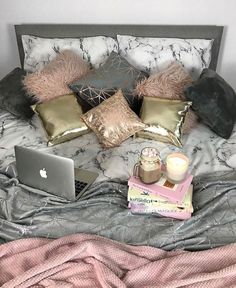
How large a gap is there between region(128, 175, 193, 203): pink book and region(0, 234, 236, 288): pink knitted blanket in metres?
0.22

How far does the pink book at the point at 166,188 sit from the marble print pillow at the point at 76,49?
43.0 inches

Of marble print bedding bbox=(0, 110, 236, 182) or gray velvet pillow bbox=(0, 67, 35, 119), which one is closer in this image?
marble print bedding bbox=(0, 110, 236, 182)

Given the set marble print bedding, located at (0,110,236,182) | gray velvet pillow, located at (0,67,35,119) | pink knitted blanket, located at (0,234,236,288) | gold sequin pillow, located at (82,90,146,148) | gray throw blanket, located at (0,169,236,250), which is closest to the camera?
pink knitted blanket, located at (0,234,236,288)

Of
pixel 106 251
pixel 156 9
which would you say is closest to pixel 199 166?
pixel 106 251

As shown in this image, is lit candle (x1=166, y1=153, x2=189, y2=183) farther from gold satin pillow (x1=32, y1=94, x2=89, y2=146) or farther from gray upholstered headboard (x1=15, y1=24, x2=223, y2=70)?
gray upholstered headboard (x1=15, y1=24, x2=223, y2=70)

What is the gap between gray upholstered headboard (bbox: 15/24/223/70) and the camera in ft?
7.78


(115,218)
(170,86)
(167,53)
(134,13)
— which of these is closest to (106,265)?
(115,218)

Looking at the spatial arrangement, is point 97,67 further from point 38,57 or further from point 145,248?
point 145,248

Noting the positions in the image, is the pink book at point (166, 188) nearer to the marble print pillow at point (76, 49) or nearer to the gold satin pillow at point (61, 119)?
the gold satin pillow at point (61, 119)

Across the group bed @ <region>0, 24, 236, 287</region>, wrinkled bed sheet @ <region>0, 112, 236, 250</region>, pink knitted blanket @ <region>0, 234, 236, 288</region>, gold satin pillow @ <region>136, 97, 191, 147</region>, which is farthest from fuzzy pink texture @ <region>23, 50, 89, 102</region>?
pink knitted blanket @ <region>0, 234, 236, 288</region>

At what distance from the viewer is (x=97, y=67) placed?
2.37m

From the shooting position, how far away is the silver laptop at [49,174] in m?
1.52

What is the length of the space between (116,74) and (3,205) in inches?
40.0

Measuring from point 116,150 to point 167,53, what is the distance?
758 mm
